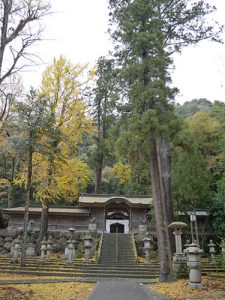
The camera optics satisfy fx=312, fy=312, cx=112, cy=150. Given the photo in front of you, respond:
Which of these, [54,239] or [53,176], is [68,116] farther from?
[54,239]

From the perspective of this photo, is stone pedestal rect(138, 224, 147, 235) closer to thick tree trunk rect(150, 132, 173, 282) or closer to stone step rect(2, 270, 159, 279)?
stone step rect(2, 270, 159, 279)

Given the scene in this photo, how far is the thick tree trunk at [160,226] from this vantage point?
35.1ft

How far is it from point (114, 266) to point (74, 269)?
2.14m

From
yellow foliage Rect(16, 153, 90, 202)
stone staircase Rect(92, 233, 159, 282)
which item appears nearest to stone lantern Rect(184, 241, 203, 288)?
stone staircase Rect(92, 233, 159, 282)

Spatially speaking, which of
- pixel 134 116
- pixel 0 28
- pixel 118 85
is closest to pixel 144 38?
pixel 118 85

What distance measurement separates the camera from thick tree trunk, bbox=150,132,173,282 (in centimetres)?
1070

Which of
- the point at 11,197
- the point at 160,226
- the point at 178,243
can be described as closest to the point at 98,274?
the point at 178,243

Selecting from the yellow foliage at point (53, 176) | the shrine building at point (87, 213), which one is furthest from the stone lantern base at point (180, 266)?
the shrine building at point (87, 213)

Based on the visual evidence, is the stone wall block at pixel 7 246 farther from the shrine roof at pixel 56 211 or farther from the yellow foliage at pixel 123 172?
the yellow foliage at pixel 123 172

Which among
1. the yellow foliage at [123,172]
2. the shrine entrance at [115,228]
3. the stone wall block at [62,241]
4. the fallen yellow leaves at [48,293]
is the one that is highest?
the yellow foliage at [123,172]

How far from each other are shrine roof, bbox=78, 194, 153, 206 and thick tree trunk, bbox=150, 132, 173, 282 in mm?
12728

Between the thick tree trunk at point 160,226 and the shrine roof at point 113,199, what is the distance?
12728mm

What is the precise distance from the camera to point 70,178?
727 inches

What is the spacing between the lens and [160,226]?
1099 cm
